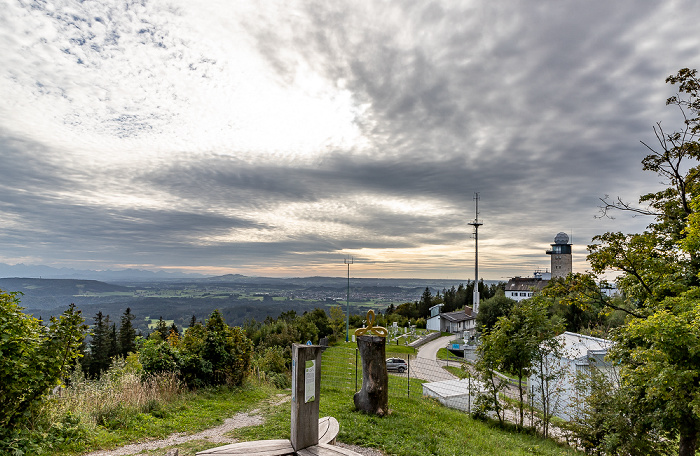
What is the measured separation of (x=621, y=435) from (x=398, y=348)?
31.4 meters

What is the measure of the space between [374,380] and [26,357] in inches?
259

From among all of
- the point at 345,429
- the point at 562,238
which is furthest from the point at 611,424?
the point at 562,238

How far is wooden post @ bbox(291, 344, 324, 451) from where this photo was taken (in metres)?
4.80

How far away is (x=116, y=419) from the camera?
7.39 metres

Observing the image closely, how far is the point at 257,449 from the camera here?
4641mm

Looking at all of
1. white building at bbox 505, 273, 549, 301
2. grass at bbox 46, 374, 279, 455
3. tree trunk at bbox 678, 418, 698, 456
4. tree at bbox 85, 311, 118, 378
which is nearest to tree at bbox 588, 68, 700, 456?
tree trunk at bbox 678, 418, 698, 456

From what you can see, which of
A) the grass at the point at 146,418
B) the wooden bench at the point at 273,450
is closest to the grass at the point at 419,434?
the grass at the point at 146,418

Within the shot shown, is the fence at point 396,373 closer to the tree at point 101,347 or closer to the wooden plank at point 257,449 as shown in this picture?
the wooden plank at point 257,449

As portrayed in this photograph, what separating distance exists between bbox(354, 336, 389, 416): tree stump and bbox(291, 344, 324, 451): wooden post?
3.72 metres

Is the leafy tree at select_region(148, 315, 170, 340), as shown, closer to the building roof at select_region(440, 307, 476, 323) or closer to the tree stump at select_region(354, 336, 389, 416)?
the tree stump at select_region(354, 336, 389, 416)

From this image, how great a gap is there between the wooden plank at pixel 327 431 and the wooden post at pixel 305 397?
415mm

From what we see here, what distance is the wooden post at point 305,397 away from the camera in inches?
189

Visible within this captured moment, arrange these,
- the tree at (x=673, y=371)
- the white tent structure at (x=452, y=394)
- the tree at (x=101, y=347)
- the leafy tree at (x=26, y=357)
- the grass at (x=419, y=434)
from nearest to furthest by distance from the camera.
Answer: the leafy tree at (x=26, y=357) < the tree at (x=673, y=371) < the grass at (x=419, y=434) < the white tent structure at (x=452, y=394) < the tree at (x=101, y=347)

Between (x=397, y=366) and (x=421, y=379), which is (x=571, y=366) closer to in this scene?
(x=421, y=379)
